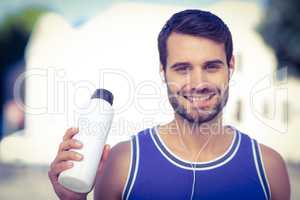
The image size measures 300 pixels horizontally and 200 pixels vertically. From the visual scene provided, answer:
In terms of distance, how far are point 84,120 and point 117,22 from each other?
434mm

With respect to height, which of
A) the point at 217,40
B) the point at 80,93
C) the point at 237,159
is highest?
the point at 217,40

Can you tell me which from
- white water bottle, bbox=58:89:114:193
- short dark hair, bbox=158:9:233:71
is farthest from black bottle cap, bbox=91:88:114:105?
short dark hair, bbox=158:9:233:71

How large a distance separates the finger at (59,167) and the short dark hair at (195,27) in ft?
1.79

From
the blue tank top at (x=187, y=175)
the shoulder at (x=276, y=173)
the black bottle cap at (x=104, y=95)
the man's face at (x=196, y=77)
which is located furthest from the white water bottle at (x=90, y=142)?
the shoulder at (x=276, y=173)

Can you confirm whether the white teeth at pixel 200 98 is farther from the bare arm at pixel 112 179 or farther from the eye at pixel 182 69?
the bare arm at pixel 112 179

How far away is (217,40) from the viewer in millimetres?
1517

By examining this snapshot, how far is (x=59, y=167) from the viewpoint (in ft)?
4.74

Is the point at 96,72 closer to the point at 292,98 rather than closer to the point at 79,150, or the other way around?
the point at 79,150

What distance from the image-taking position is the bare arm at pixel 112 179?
1503 mm

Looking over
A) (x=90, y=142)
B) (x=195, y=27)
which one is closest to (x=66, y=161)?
(x=90, y=142)

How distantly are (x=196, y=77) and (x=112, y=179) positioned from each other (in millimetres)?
542

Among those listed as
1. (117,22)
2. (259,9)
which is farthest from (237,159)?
(117,22)

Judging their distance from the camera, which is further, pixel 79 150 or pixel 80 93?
pixel 80 93

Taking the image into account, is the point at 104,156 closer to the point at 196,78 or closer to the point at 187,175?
the point at 187,175
